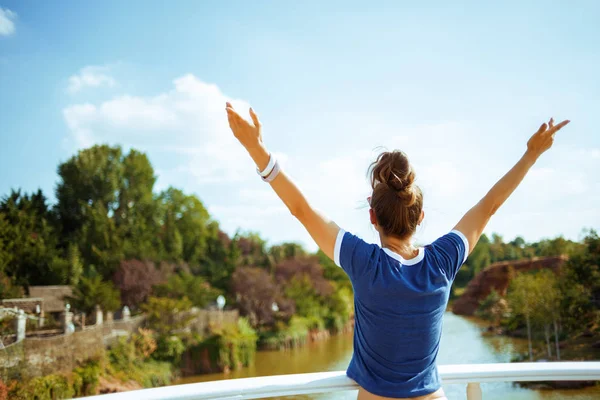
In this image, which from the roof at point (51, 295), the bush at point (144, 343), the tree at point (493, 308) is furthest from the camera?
Answer: the tree at point (493, 308)

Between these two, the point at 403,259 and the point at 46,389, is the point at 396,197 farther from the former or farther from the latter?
the point at 46,389

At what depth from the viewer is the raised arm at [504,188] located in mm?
1003

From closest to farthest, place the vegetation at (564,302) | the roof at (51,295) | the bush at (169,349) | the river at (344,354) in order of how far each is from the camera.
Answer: the vegetation at (564,302) < the roof at (51,295) < the river at (344,354) < the bush at (169,349)

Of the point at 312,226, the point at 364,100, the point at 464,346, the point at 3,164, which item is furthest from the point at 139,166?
the point at 312,226

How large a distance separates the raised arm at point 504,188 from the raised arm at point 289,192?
0.30 meters

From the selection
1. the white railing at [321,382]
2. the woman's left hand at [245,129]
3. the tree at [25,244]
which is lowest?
the white railing at [321,382]

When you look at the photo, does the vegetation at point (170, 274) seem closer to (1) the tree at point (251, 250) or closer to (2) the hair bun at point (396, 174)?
(1) the tree at point (251, 250)

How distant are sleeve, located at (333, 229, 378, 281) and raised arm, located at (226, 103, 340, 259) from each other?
0.01 meters

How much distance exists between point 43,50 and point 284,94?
7.08 meters

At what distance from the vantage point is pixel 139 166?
70.2ft

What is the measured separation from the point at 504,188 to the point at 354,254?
1.34 ft

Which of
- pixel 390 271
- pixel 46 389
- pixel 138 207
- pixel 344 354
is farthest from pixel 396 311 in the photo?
pixel 138 207

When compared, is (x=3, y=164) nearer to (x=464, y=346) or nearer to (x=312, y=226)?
(x=464, y=346)

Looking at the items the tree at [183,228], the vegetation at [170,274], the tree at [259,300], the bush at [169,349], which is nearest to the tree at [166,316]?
the vegetation at [170,274]
